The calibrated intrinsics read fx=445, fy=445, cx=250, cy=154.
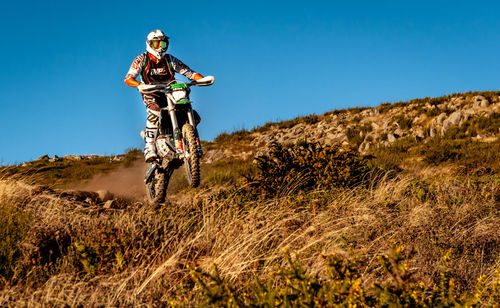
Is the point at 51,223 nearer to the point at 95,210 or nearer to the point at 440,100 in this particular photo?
the point at 95,210

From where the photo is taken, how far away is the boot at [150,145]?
331 inches

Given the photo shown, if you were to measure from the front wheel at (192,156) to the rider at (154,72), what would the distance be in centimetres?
103

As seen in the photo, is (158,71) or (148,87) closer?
(148,87)

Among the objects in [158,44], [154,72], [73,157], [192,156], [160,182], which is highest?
[158,44]

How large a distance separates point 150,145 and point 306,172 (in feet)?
10.0

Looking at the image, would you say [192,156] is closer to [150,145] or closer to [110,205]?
[150,145]

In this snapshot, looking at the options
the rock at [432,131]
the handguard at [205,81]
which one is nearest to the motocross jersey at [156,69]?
the handguard at [205,81]

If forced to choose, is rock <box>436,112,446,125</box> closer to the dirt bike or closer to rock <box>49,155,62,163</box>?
the dirt bike

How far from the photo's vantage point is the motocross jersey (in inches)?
322

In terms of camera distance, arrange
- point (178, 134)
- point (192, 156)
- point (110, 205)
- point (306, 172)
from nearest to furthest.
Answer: point (192, 156), point (178, 134), point (110, 205), point (306, 172)

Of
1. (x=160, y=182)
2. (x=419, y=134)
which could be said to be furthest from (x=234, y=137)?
(x=160, y=182)

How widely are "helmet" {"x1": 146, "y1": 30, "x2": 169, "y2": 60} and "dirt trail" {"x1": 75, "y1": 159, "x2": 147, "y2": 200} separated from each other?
433cm

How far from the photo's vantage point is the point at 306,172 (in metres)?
8.71

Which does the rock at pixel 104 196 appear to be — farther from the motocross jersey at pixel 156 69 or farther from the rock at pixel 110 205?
the motocross jersey at pixel 156 69
